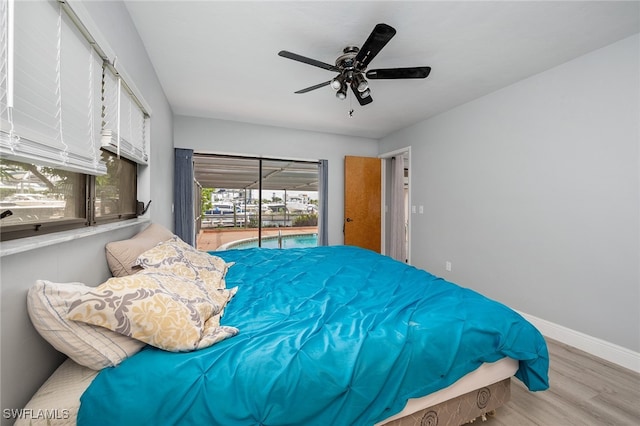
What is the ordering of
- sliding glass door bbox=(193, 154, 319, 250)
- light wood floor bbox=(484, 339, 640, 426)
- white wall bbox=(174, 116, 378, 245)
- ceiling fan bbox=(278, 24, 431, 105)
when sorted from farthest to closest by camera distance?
sliding glass door bbox=(193, 154, 319, 250)
white wall bbox=(174, 116, 378, 245)
ceiling fan bbox=(278, 24, 431, 105)
light wood floor bbox=(484, 339, 640, 426)

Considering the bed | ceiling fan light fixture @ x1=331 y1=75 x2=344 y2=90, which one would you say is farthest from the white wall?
the bed

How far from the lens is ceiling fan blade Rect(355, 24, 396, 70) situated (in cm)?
157


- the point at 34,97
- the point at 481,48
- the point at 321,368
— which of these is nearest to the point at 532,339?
the point at 321,368

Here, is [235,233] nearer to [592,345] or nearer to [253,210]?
[253,210]

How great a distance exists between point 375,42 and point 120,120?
1754 millimetres

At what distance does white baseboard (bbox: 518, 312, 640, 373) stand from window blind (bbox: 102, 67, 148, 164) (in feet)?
12.7

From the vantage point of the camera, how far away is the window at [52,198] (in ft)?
2.84

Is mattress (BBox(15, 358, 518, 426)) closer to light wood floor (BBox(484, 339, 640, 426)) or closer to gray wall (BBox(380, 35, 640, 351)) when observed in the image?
light wood floor (BBox(484, 339, 640, 426))

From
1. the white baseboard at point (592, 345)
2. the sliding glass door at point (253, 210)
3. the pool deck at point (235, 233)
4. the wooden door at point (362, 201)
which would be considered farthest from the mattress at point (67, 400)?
the pool deck at point (235, 233)

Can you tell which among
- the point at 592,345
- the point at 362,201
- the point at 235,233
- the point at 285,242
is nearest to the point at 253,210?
the point at 235,233

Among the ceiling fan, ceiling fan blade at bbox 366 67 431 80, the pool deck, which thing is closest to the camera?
the ceiling fan

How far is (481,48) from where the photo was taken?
7.25 ft

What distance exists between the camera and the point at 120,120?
5.47ft

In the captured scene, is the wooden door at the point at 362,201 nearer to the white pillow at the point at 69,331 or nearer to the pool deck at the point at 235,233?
the pool deck at the point at 235,233
